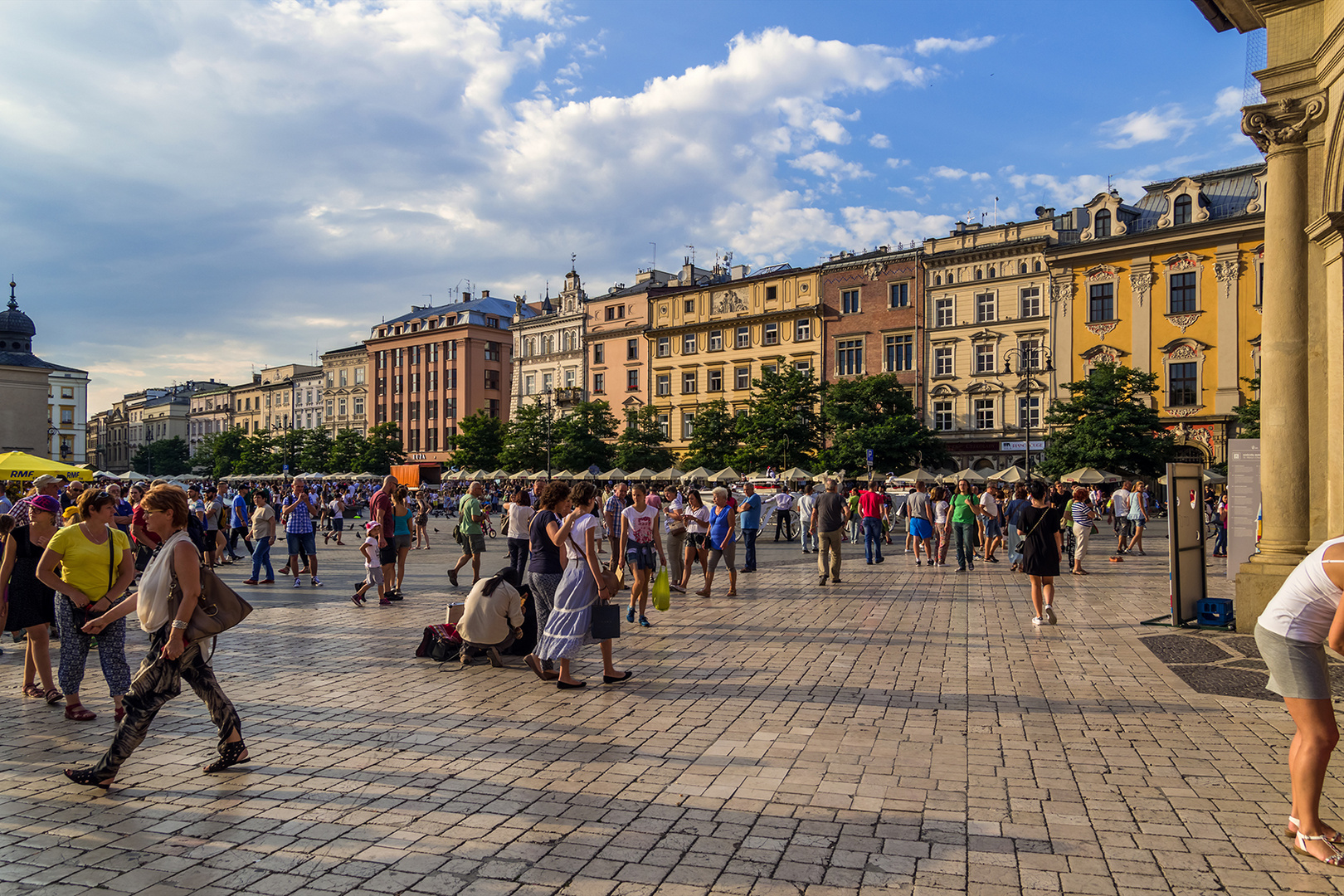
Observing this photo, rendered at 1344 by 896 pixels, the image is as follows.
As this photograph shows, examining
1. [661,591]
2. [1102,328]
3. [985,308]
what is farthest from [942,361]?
[661,591]

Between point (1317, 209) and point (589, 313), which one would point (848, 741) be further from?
point (589, 313)

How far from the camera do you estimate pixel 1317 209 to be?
33.3ft

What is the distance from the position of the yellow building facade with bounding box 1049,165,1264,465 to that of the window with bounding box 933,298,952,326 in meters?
6.36

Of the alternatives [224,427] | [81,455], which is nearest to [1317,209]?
[81,455]

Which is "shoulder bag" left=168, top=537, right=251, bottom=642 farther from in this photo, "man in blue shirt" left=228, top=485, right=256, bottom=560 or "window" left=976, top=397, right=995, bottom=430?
"window" left=976, top=397, right=995, bottom=430

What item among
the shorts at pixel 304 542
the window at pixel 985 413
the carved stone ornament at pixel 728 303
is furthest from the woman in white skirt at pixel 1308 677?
the carved stone ornament at pixel 728 303

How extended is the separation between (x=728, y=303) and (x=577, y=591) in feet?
191

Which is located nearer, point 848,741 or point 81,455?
point 848,741

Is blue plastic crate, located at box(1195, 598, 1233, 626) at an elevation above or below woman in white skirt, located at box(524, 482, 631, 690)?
below

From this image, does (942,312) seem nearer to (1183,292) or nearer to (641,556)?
(1183,292)

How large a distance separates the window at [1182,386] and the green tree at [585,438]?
34447 millimetres

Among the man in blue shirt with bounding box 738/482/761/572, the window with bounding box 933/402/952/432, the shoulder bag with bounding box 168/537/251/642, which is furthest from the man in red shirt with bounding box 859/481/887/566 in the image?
the window with bounding box 933/402/952/432

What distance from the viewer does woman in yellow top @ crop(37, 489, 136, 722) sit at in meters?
6.51

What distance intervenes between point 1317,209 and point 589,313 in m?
66.8
